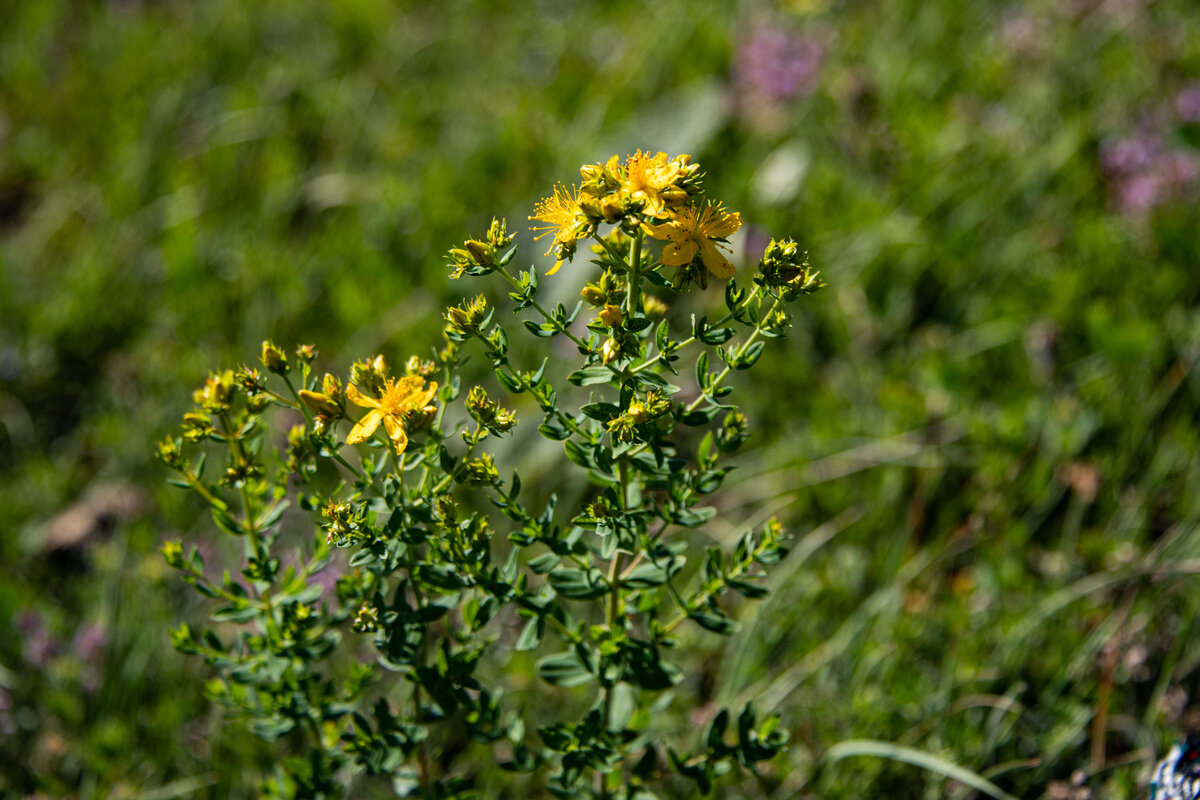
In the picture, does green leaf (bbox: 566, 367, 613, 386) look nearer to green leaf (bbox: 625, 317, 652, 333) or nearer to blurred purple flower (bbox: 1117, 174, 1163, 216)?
green leaf (bbox: 625, 317, 652, 333)

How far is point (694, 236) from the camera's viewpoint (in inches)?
55.4

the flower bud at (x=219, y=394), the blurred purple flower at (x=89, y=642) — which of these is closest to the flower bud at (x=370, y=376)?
the flower bud at (x=219, y=394)

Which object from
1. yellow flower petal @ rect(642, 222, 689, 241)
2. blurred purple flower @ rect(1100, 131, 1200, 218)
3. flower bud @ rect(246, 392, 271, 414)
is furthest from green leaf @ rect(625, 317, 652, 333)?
blurred purple flower @ rect(1100, 131, 1200, 218)

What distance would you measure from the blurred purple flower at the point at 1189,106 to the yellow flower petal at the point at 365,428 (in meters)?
3.03

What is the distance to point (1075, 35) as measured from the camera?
12.3 feet

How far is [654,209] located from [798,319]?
178 centimetres

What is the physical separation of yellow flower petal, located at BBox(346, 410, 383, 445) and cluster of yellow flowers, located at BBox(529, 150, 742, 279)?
0.38 meters

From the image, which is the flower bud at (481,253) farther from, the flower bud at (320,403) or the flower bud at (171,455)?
the flower bud at (171,455)

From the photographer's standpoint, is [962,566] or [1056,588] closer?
[1056,588]

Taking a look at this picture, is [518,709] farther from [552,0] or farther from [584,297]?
[552,0]

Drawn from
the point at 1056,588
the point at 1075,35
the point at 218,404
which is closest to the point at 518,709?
the point at 218,404

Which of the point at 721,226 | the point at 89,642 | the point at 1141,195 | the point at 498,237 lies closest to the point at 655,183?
the point at 721,226

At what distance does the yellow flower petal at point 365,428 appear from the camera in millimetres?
1440

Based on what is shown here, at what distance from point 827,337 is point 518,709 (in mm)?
1491
